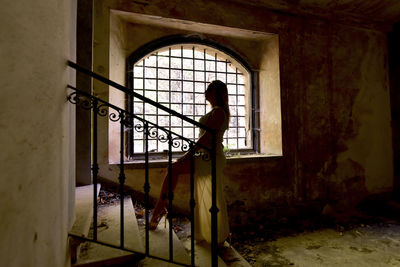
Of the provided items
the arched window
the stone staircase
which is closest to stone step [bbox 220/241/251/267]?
the stone staircase

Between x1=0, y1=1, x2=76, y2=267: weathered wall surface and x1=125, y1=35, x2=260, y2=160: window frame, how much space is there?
203cm

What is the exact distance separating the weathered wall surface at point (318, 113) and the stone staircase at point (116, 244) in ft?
3.78

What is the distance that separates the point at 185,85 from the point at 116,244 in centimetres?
261

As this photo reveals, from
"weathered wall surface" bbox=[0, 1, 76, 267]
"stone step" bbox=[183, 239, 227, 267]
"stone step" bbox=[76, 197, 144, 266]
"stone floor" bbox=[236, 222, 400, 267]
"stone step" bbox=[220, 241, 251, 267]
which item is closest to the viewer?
"weathered wall surface" bbox=[0, 1, 76, 267]

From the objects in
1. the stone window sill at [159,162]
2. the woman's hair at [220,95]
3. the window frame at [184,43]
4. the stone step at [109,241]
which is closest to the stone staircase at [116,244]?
the stone step at [109,241]

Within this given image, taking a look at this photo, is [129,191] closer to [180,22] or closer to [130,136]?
[130,136]

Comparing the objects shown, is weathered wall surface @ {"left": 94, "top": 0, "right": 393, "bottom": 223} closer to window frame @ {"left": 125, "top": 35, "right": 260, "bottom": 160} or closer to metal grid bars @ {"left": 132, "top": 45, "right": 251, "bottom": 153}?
window frame @ {"left": 125, "top": 35, "right": 260, "bottom": 160}

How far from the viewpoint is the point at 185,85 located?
3658mm

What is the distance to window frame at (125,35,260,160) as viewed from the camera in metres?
3.28

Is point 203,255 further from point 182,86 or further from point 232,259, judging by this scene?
point 182,86

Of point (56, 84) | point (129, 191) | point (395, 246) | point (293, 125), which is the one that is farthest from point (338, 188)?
point (56, 84)

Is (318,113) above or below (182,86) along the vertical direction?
below

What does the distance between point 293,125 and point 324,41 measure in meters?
1.61

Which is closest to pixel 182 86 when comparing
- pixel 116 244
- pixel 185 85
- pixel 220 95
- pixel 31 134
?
pixel 185 85
